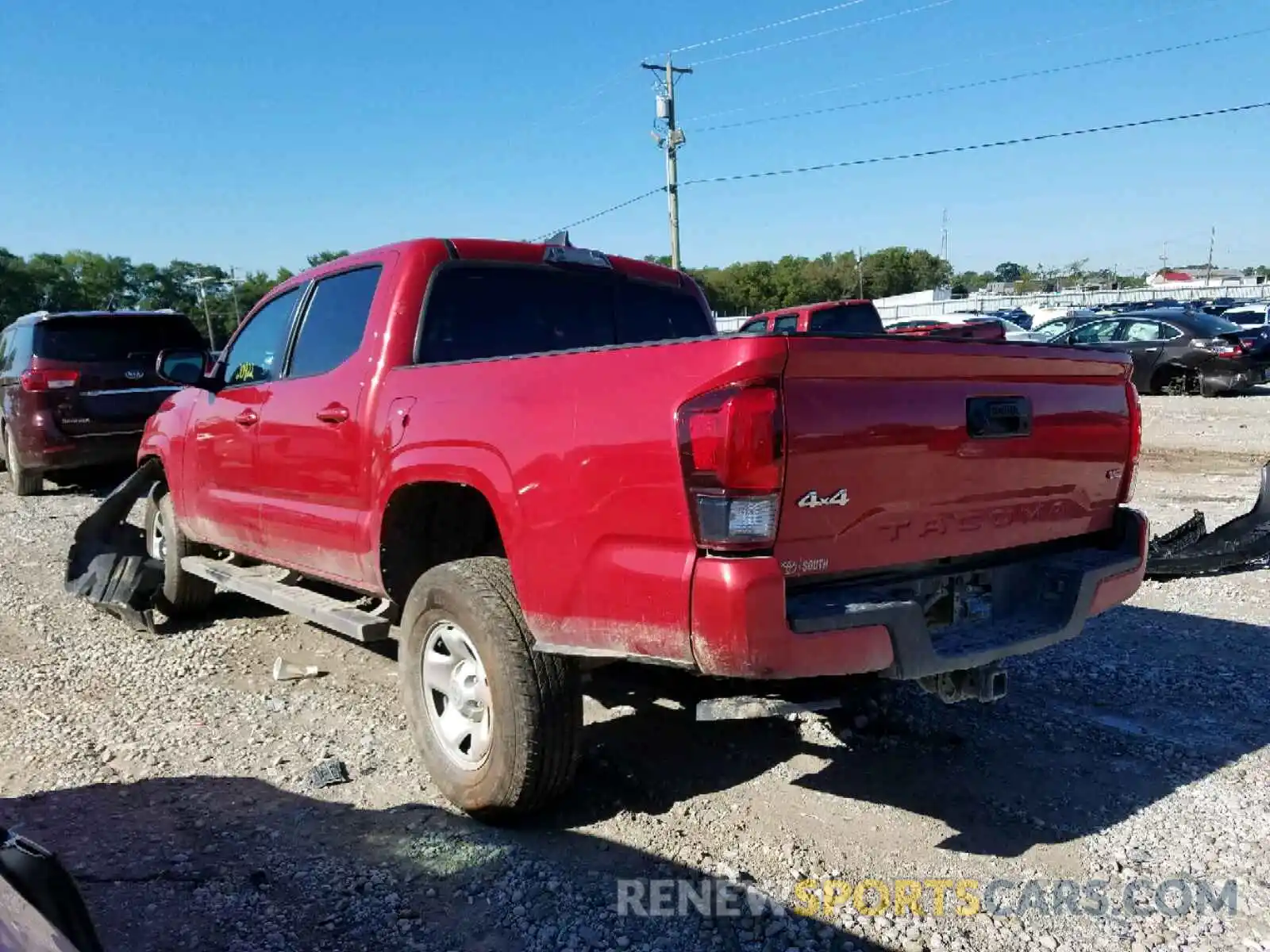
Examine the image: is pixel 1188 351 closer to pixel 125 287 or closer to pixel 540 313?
pixel 540 313

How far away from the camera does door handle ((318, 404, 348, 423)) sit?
4.01m

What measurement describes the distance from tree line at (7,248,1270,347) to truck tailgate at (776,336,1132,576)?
79.2 meters

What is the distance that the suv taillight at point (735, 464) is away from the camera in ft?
8.28

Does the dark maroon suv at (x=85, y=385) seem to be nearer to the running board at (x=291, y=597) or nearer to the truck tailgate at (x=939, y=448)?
the running board at (x=291, y=597)

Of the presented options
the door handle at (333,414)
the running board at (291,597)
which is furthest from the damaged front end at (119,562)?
the door handle at (333,414)

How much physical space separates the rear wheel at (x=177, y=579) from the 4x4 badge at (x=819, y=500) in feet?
14.5

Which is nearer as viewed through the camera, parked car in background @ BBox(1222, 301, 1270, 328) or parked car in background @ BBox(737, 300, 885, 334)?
parked car in background @ BBox(737, 300, 885, 334)

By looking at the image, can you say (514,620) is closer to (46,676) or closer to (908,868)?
(908,868)

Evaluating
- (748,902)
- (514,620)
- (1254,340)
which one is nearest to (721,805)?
(748,902)

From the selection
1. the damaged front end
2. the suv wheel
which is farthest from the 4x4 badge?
the suv wheel

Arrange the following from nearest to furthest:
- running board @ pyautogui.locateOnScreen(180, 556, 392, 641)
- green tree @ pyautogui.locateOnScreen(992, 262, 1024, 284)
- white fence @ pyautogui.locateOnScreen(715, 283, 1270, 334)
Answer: running board @ pyautogui.locateOnScreen(180, 556, 392, 641) < white fence @ pyautogui.locateOnScreen(715, 283, 1270, 334) < green tree @ pyautogui.locateOnScreen(992, 262, 1024, 284)

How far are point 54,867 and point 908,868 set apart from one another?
2.38 meters

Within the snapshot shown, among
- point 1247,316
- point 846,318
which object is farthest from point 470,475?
point 1247,316

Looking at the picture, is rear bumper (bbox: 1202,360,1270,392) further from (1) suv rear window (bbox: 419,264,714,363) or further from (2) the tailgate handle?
(2) the tailgate handle
